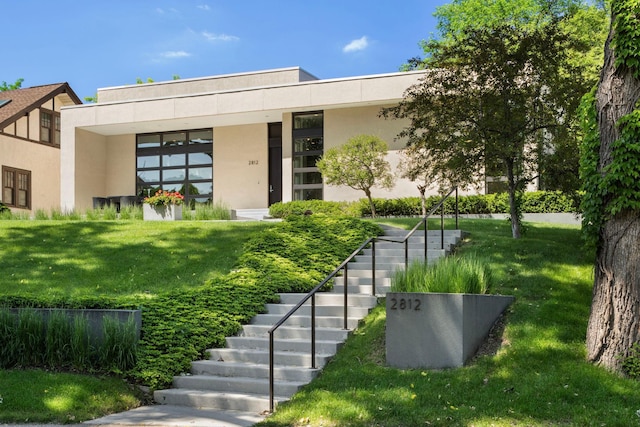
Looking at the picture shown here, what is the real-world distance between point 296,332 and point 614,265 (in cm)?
453

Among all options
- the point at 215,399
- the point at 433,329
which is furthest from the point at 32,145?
the point at 433,329

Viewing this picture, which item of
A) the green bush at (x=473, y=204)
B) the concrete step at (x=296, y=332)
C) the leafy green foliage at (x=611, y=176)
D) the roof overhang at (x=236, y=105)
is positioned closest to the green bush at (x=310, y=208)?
the green bush at (x=473, y=204)

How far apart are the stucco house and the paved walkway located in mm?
18477

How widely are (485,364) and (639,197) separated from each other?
2.71m

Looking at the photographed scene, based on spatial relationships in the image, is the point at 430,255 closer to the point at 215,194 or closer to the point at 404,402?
the point at 404,402

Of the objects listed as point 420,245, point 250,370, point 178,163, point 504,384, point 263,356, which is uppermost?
point 178,163

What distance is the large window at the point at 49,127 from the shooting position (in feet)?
118

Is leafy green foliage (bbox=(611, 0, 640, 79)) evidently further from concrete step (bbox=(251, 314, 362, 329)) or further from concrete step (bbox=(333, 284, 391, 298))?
concrete step (bbox=(251, 314, 362, 329))

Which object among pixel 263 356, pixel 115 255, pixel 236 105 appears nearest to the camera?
pixel 263 356

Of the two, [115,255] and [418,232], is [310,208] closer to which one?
[418,232]

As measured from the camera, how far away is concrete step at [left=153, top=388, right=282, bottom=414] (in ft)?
27.1

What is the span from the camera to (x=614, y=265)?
27.0 ft

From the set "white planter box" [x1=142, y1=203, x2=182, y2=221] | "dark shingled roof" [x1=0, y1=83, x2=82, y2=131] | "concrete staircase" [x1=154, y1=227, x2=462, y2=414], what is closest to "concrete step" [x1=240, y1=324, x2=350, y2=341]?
"concrete staircase" [x1=154, y1=227, x2=462, y2=414]

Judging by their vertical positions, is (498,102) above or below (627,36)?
below
